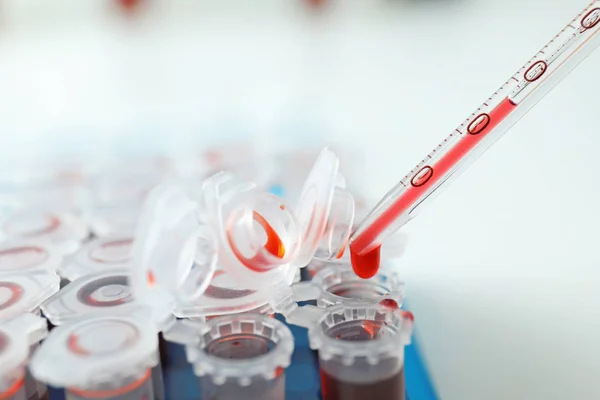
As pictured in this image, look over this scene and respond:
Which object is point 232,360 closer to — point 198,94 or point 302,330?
point 302,330

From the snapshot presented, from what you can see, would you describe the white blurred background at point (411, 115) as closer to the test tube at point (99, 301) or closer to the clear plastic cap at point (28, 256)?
the test tube at point (99, 301)

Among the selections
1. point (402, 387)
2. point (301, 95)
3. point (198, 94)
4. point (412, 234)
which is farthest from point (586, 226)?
point (198, 94)

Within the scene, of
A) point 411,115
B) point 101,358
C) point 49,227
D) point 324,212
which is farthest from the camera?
point 411,115

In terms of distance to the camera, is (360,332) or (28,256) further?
(28,256)

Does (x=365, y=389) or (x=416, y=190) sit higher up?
(x=416, y=190)

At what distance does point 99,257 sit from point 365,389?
382 mm

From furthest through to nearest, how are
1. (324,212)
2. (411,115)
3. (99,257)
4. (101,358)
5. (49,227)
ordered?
1. (411,115)
2. (49,227)
3. (99,257)
4. (324,212)
5. (101,358)

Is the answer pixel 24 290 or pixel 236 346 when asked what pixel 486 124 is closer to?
pixel 236 346

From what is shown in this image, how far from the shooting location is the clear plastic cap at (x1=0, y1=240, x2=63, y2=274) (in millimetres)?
744

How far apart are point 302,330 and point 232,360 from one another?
188mm

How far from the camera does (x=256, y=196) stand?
622mm

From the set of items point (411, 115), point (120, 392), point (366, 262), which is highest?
point (411, 115)

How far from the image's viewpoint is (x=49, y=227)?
0.91 meters

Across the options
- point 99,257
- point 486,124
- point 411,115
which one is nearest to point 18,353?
point 99,257
